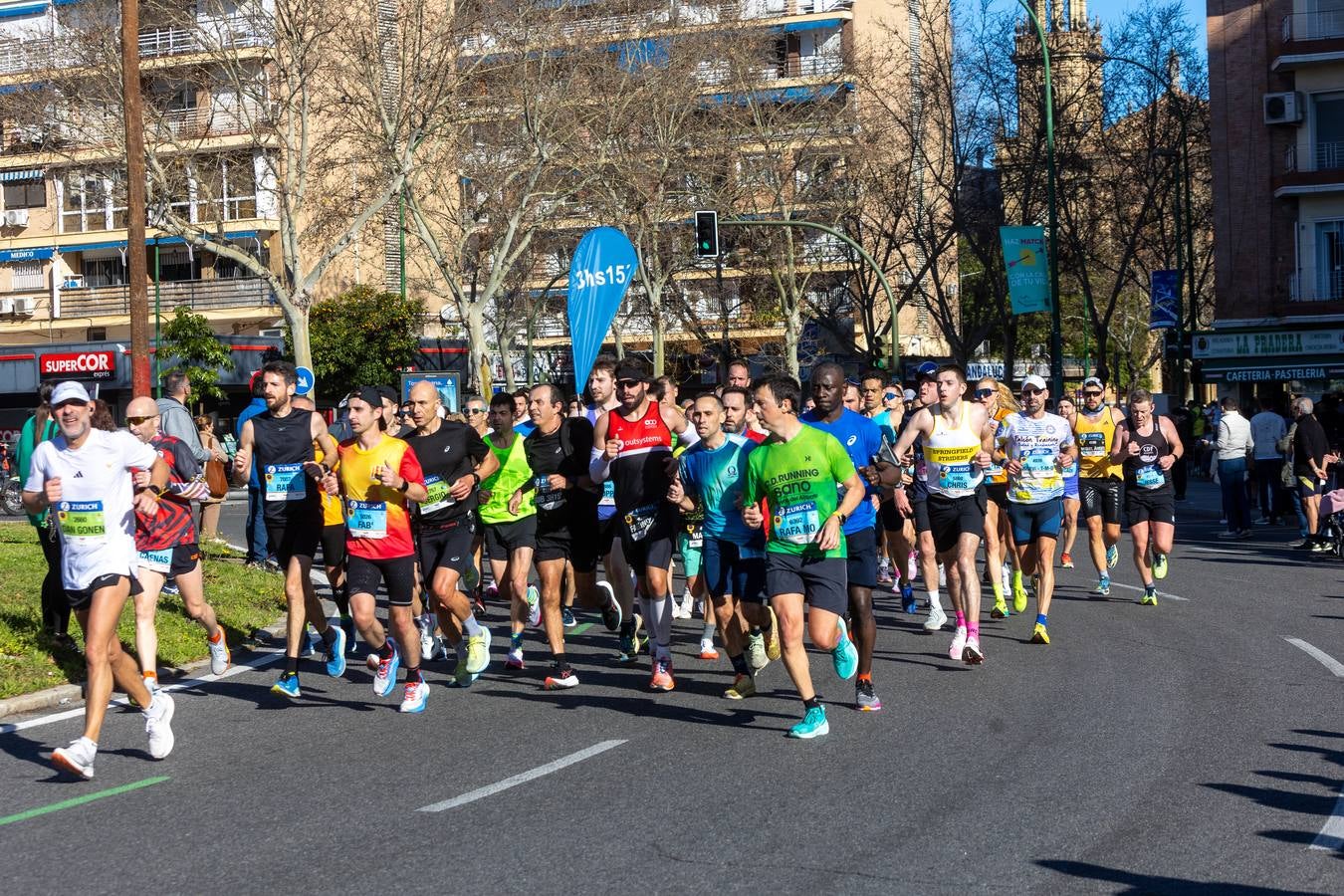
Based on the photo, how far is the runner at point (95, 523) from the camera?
8.27m

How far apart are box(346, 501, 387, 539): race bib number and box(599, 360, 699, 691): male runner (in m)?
1.56

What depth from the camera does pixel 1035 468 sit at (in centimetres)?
1327

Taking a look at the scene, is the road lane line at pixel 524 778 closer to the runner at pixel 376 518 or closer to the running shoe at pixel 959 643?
the runner at pixel 376 518

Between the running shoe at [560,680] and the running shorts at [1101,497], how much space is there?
6465mm

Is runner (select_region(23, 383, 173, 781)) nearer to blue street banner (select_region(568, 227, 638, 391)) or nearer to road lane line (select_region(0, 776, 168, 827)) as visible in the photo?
road lane line (select_region(0, 776, 168, 827))

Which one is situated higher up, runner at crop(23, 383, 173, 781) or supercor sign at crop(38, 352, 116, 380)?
supercor sign at crop(38, 352, 116, 380)

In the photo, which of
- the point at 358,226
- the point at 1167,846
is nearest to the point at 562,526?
the point at 1167,846

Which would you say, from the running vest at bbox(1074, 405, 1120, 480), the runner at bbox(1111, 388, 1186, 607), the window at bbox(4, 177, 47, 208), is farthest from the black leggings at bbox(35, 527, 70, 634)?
the window at bbox(4, 177, 47, 208)

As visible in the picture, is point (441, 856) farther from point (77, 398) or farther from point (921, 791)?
point (77, 398)

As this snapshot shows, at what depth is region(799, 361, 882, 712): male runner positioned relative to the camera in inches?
380

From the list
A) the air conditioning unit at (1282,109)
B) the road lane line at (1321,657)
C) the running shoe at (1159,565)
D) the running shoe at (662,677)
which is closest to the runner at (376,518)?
the running shoe at (662,677)

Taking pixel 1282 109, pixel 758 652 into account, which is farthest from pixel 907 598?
pixel 1282 109

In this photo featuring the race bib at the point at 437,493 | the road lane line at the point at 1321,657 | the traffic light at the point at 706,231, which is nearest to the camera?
the race bib at the point at 437,493

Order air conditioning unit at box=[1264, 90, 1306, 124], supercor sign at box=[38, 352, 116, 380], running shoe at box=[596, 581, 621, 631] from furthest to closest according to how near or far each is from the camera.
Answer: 1. supercor sign at box=[38, 352, 116, 380]
2. air conditioning unit at box=[1264, 90, 1306, 124]
3. running shoe at box=[596, 581, 621, 631]
